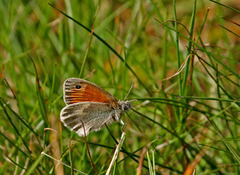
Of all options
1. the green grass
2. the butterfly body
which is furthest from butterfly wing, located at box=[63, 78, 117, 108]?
the green grass

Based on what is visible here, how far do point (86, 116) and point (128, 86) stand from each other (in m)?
0.82

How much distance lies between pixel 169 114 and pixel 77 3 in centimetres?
218

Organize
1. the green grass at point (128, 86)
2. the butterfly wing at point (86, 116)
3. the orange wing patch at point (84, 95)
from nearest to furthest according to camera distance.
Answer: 1. the green grass at point (128, 86)
2. the butterfly wing at point (86, 116)
3. the orange wing patch at point (84, 95)

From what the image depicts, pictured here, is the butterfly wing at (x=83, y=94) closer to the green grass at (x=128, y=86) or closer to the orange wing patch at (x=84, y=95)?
the orange wing patch at (x=84, y=95)

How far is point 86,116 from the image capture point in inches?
74.8

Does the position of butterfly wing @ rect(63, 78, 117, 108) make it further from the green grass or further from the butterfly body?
the green grass

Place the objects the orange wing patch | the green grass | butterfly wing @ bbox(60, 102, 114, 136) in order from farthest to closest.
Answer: the orange wing patch < butterfly wing @ bbox(60, 102, 114, 136) < the green grass

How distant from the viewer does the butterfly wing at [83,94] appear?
72.2 inches

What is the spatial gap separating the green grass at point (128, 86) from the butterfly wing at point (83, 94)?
4.1 inches

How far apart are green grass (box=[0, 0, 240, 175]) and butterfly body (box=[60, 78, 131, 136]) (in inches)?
3.8

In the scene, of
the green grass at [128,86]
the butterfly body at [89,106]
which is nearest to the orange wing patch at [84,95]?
the butterfly body at [89,106]

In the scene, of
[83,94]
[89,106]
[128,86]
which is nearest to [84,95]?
[83,94]

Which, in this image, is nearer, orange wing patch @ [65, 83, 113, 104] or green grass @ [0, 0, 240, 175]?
green grass @ [0, 0, 240, 175]

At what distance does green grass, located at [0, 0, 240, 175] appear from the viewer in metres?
1.66
